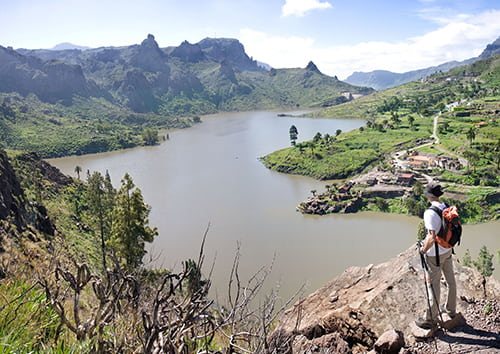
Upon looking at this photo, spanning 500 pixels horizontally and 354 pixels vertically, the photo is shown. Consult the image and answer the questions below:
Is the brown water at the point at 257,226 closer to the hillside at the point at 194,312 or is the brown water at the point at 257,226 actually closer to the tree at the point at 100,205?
the tree at the point at 100,205

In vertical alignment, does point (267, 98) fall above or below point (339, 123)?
above

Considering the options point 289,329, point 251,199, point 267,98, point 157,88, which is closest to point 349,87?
point 267,98

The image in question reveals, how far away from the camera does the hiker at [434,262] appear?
15.5 ft

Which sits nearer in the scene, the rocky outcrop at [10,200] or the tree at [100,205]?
the rocky outcrop at [10,200]

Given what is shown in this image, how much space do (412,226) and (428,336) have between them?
2906 centimetres

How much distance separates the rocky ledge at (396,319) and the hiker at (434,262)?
0.23 m

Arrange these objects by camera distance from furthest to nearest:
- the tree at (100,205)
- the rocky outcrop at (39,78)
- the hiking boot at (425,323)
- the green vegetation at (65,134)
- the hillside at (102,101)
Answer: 1. the rocky outcrop at (39,78)
2. the hillside at (102,101)
3. the green vegetation at (65,134)
4. the tree at (100,205)
5. the hiking boot at (425,323)

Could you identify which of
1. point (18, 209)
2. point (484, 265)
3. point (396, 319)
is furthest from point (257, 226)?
point (396, 319)

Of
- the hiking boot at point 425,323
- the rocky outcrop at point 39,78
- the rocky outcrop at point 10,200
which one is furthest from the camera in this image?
the rocky outcrop at point 39,78

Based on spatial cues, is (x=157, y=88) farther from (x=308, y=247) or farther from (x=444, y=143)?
(x=308, y=247)

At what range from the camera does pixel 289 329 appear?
263 inches

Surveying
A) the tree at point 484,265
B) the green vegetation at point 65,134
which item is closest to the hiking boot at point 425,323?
the tree at point 484,265

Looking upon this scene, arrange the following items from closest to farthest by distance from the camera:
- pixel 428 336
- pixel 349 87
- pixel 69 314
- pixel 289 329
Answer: pixel 69 314, pixel 428 336, pixel 289 329, pixel 349 87

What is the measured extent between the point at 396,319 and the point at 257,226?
1033 inches
